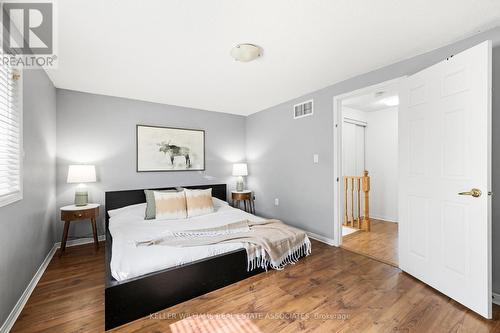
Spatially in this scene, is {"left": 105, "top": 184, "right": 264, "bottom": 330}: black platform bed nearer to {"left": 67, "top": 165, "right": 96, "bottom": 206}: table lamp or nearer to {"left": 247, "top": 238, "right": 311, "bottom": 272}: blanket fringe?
{"left": 247, "top": 238, "right": 311, "bottom": 272}: blanket fringe

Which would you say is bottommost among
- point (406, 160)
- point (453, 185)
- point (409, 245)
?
point (409, 245)

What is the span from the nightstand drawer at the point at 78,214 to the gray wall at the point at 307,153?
111 inches

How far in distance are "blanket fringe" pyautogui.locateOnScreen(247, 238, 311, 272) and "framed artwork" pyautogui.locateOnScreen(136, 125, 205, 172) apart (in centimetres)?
238

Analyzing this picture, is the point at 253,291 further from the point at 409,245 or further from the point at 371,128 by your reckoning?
the point at 371,128

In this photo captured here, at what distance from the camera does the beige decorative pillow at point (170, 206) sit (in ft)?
9.32

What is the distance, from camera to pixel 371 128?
4691 millimetres

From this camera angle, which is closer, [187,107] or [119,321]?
[119,321]

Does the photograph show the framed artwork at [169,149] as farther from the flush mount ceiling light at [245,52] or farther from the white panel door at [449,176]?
the white panel door at [449,176]

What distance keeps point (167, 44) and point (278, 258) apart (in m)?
2.44

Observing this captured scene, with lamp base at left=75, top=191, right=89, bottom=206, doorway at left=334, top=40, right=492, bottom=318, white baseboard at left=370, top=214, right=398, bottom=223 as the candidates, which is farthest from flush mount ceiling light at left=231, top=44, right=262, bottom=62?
white baseboard at left=370, top=214, right=398, bottom=223

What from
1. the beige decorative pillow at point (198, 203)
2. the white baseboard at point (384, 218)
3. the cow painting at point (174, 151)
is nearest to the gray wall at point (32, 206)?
the cow painting at point (174, 151)

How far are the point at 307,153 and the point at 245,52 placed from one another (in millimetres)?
1908

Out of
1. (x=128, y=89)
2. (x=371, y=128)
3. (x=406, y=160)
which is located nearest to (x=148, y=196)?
(x=128, y=89)

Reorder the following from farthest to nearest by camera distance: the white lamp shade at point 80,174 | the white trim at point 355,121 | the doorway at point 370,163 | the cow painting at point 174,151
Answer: the white trim at point 355,121 → the doorway at point 370,163 → the cow painting at point 174,151 → the white lamp shade at point 80,174
